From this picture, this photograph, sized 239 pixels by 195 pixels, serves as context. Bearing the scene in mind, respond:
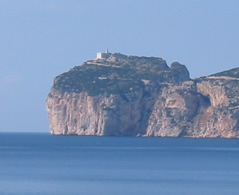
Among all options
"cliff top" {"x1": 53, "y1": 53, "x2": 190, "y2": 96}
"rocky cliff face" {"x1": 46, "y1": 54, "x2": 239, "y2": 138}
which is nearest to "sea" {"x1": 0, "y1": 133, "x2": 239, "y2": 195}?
"rocky cliff face" {"x1": 46, "y1": 54, "x2": 239, "y2": 138}

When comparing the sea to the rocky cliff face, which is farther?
the rocky cliff face

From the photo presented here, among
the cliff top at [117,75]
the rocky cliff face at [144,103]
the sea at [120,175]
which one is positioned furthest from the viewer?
the cliff top at [117,75]

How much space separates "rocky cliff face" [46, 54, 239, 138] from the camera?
169m

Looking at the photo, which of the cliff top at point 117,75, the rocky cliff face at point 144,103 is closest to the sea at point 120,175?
the rocky cliff face at point 144,103

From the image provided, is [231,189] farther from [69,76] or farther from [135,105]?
[69,76]

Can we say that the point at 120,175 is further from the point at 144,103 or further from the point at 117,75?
the point at 117,75

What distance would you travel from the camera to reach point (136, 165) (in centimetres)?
8638

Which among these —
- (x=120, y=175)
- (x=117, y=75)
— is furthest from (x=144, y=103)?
(x=120, y=175)

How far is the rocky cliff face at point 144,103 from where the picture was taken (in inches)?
6658

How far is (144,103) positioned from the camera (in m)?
179

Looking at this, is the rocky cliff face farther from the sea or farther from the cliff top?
the sea

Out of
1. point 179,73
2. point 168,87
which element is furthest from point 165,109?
point 179,73

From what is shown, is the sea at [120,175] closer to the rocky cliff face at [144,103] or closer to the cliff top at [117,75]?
the rocky cliff face at [144,103]

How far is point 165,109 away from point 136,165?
286 ft
